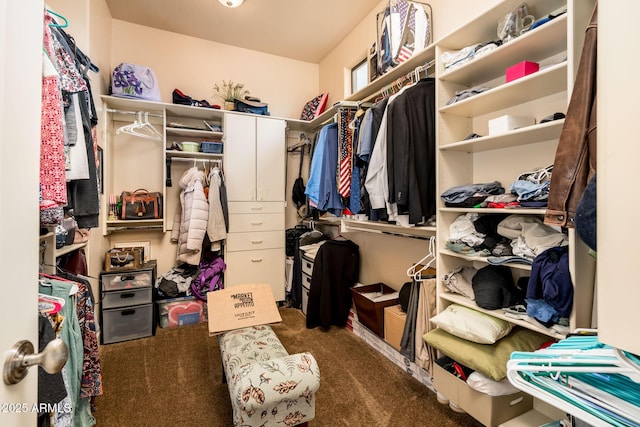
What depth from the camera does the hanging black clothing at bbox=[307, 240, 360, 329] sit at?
2.62 m

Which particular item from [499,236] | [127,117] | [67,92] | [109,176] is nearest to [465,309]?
[499,236]

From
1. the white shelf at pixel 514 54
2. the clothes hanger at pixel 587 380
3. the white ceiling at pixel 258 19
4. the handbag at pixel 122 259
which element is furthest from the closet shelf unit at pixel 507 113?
the handbag at pixel 122 259

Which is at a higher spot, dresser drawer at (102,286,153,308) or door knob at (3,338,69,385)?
door knob at (3,338,69,385)

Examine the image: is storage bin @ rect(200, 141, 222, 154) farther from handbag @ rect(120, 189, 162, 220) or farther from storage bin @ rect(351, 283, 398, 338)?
storage bin @ rect(351, 283, 398, 338)

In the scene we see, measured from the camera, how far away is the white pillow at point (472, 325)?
137cm

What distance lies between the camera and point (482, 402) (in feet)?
4.56

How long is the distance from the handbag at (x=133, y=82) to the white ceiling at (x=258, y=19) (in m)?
0.60

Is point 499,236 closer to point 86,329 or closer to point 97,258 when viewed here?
point 86,329

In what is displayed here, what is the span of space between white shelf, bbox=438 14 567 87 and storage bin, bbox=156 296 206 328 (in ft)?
9.48

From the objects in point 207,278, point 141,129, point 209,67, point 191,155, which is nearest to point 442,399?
point 207,278

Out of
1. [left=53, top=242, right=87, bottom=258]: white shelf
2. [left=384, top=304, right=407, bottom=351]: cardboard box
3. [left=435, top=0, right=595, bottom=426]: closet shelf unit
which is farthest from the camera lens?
[left=384, top=304, right=407, bottom=351]: cardboard box

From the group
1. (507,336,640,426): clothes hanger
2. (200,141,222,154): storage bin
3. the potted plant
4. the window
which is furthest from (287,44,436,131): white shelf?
(507,336,640,426): clothes hanger

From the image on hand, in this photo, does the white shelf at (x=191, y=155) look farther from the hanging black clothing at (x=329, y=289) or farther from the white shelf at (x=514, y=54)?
the white shelf at (x=514, y=54)

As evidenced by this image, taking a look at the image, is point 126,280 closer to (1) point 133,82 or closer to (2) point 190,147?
(2) point 190,147
